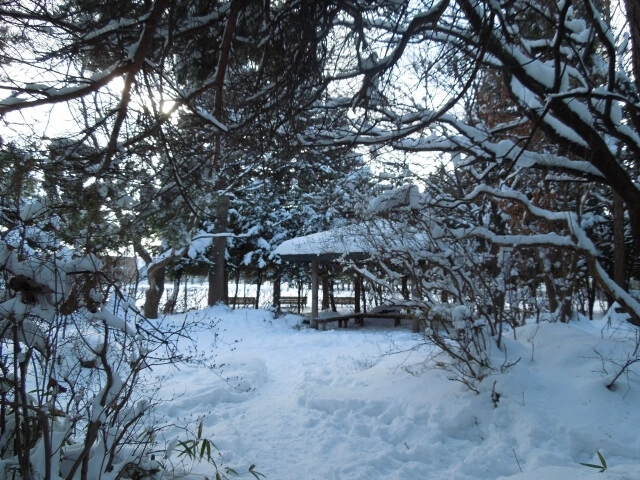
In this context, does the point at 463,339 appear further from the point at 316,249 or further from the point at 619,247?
the point at 316,249

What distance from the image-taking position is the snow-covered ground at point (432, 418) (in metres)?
3.68

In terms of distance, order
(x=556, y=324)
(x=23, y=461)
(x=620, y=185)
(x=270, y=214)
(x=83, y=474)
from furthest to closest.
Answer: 1. (x=270, y=214)
2. (x=556, y=324)
3. (x=620, y=185)
4. (x=83, y=474)
5. (x=23, y=461)

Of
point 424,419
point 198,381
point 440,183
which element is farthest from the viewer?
point 440,183

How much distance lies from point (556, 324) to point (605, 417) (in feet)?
6.02

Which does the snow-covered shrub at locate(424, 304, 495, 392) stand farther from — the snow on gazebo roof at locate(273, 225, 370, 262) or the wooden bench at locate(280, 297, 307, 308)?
the wooden bench at locate(280, 297, 307, 308)

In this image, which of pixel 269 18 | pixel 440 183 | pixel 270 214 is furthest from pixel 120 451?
pixel 270 214

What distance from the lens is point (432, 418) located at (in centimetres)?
457

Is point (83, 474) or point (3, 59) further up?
point (3, 59)

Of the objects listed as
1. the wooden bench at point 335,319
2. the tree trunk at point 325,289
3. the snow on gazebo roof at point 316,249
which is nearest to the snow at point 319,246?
the snow on gazebo roof at point 316,249

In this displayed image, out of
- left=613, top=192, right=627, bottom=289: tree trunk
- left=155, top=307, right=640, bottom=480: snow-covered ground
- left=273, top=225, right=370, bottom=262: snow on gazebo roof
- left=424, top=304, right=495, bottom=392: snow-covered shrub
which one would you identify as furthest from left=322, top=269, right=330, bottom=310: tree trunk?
left=424, top=304, right=495, bottom=392: snow-covered shrub

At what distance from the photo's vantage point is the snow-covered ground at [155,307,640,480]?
368 cm

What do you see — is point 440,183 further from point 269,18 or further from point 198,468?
point 198,468

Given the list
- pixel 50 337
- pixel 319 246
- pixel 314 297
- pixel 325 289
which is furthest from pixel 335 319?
pixel 50 337

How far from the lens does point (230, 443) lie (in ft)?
13.8
